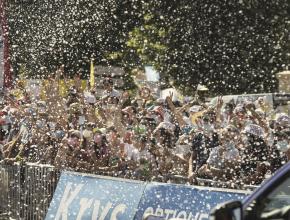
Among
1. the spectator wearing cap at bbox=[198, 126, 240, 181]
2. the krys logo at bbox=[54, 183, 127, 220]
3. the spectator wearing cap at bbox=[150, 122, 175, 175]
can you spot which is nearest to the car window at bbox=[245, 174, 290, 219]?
the krys logo at bbox=[54, 183, 127, 220]

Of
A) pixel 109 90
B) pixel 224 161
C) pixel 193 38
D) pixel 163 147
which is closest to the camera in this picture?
pixel 224 161

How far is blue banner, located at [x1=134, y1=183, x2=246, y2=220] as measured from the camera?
7.16 metres

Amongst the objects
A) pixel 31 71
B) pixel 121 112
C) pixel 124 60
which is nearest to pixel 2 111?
pixel 121 112

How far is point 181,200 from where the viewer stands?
754cm

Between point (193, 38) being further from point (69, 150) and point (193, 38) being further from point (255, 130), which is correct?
point (255, 130)

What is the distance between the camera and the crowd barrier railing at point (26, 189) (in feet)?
36.0

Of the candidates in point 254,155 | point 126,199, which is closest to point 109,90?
point 254,155

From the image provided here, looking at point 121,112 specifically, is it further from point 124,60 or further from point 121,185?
point 124,60

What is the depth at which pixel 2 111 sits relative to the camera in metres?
16.2

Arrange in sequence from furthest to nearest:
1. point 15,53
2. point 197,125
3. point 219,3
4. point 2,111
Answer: point 219,3 < point 15,53 < point 2,111 < point 197,125

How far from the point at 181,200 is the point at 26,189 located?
193 inches

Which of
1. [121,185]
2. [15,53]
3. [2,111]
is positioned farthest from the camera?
[15,53]

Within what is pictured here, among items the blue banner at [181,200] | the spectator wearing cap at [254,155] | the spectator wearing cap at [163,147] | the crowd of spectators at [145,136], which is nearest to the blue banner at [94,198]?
the blue banner at [181,200]

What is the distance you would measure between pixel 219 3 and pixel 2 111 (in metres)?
15.6
